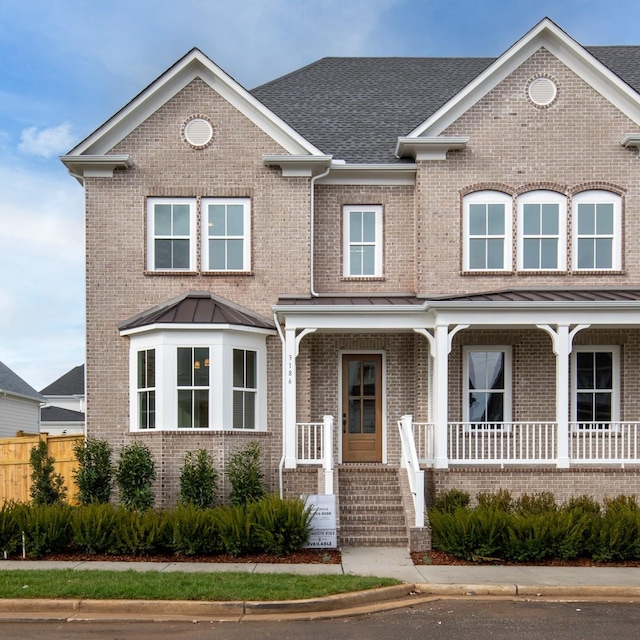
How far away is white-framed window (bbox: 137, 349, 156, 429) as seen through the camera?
51.8 feet

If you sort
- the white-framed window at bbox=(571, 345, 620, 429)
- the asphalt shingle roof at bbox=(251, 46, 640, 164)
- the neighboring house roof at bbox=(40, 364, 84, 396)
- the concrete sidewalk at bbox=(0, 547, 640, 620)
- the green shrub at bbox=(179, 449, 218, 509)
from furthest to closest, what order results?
the neighboring house roof at bbox=(40, 364, 84, 396), the asphalt shingle roof at bbox=(251, 46, 640, 164), the white-framed window at bbox=(571, 345, 620, 429), the green shrub at bbox=(179, 449, 218, 509), the concrete sidewalk at bbox=(0, 547, 640, 620)

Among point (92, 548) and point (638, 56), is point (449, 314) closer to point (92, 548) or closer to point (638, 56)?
point (92, 548)

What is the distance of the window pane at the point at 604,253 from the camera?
16781 mm

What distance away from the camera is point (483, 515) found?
1238 centimetres

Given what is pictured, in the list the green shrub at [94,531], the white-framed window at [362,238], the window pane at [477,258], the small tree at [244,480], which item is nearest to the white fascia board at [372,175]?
the white-framed window at [362,238]

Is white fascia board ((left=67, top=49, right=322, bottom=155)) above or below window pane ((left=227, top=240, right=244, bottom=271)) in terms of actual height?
above

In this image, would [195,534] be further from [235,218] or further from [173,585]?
[235,218]

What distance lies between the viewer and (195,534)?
492 inches

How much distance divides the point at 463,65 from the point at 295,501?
1431 centimetres

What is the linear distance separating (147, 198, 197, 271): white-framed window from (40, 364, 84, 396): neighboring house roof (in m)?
29.6

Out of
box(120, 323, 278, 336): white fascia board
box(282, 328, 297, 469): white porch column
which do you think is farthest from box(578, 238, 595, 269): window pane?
box(120, 323, 278, 336): white fascia board

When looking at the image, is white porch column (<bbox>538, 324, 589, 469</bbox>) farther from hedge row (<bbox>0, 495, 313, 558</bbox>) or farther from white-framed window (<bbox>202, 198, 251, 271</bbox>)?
white-framed window (<bbox>202, 198, 251, 271</bbox>)

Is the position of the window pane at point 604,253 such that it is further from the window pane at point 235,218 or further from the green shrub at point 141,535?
the green shrub at point 141,535

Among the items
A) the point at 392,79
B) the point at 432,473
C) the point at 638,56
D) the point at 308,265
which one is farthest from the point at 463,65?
the point at 432,473
